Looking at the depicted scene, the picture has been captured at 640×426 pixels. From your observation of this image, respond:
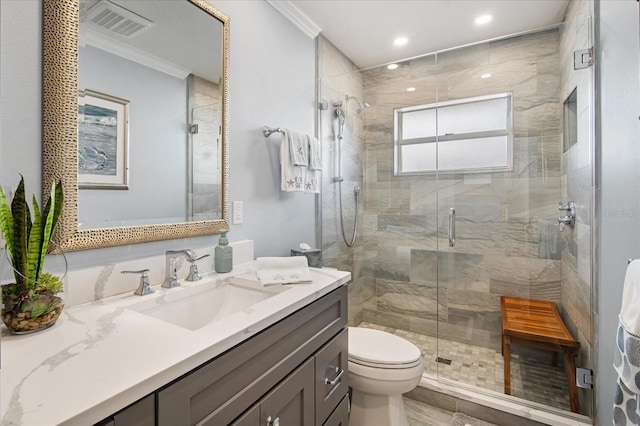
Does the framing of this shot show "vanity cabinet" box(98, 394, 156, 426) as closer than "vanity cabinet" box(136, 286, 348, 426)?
Yes

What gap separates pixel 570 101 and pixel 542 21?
818 millimetres

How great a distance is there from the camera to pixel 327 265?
8.13ft

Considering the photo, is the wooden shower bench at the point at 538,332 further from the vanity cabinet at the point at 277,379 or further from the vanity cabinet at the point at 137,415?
the vanity cabinet at the point at 137,415

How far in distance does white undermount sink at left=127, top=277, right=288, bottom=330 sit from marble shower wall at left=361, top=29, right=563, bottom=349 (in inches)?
62.4

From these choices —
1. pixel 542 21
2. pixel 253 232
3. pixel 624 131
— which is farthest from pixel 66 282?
pixel 542 21

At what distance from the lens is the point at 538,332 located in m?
1.89

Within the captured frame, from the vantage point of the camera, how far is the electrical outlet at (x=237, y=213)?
1.62 metres

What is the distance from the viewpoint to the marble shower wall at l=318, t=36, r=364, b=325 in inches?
97.1

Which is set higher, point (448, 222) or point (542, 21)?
point (542, 21)

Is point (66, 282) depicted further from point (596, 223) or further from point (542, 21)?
point (542, 21)

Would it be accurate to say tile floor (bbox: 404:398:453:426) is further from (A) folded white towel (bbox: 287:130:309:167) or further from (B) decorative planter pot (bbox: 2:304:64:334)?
(B) decorative planter pot (bbox: 2:304:64:334)

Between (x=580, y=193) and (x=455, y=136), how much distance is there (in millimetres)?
884

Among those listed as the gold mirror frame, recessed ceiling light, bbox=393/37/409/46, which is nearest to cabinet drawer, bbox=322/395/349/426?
the gold mirror frame

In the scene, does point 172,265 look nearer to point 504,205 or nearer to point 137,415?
point 137,415
